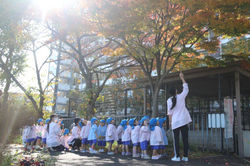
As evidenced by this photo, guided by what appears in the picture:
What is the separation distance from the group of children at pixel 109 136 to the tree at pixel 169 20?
167 centimetres

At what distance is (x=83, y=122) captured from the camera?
11523 millimetres

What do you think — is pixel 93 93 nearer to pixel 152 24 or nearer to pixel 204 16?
pixel 152 24

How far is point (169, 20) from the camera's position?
942 centimetres

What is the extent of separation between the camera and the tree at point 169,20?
824 cm

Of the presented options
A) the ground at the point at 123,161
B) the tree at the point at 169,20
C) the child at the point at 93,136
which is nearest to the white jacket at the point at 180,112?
the ground at the point at 123,161

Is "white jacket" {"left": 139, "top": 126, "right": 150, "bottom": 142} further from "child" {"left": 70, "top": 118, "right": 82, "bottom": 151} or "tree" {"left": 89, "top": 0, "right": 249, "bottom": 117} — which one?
"child" {"left": 70, "top": 118, "right": 82, "bottom": 151}

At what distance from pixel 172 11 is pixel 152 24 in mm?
892

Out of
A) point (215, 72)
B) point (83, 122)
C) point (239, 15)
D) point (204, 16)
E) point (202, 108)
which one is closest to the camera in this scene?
point (204, 16)

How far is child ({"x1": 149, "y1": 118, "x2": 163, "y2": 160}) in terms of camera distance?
7767mm

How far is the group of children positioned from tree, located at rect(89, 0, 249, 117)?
1671 millimetres

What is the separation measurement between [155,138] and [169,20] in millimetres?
4366

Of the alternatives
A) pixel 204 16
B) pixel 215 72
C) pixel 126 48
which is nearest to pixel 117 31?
pixel 126 48

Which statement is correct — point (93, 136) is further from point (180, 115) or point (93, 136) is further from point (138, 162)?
point (180, 115)

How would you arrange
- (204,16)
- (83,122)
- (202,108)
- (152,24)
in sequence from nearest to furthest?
1. (204,16)
2. (152,24)
3. (83,122)
4. (202,108)
